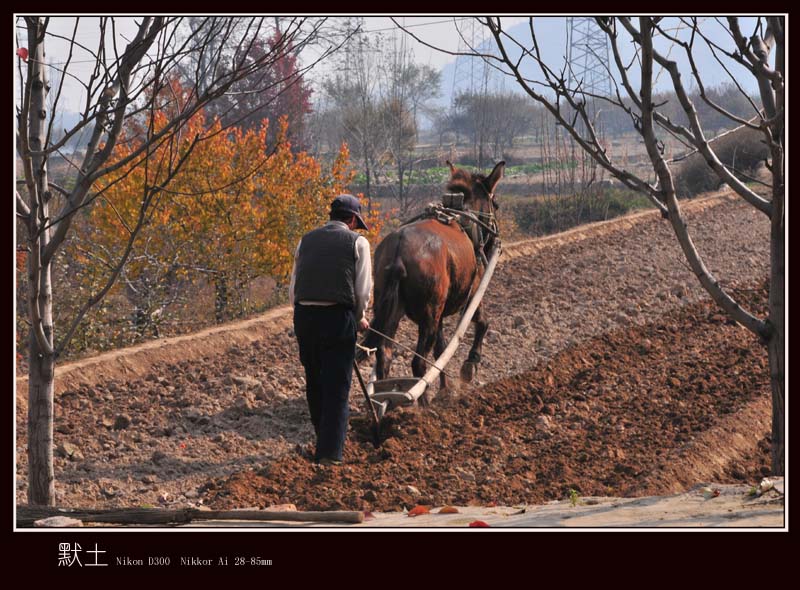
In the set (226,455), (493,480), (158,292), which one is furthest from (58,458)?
(158,292)

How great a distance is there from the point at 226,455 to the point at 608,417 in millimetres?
3155

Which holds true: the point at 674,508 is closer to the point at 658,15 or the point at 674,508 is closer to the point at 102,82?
the point at 658,15

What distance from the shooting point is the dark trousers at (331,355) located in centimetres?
626

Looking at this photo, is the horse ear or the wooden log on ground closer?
the wooden log on ground

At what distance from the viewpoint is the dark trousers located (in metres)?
6.26

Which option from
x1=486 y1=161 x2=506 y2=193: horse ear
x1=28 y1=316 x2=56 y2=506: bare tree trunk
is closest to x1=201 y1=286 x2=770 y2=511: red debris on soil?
x1=28 y1=316 x2=56 y2=506: bare tree trunk

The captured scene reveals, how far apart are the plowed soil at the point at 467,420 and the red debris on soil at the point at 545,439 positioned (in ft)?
0.06

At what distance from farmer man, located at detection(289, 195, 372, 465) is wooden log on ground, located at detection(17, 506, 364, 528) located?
4.68 ft

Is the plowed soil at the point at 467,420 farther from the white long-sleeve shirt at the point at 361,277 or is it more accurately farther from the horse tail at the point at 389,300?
the white long-sleeve shirt at the point at 361,277

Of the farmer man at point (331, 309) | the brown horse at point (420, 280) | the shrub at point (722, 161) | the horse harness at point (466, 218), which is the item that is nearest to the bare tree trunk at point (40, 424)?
the farmer man at point (331, 309)

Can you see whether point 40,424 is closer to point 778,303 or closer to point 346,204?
point 346,204

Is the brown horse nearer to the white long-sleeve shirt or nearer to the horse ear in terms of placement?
the horse ear

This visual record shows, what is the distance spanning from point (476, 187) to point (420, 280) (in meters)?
2.05

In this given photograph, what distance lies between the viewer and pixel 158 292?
46.7 feet
